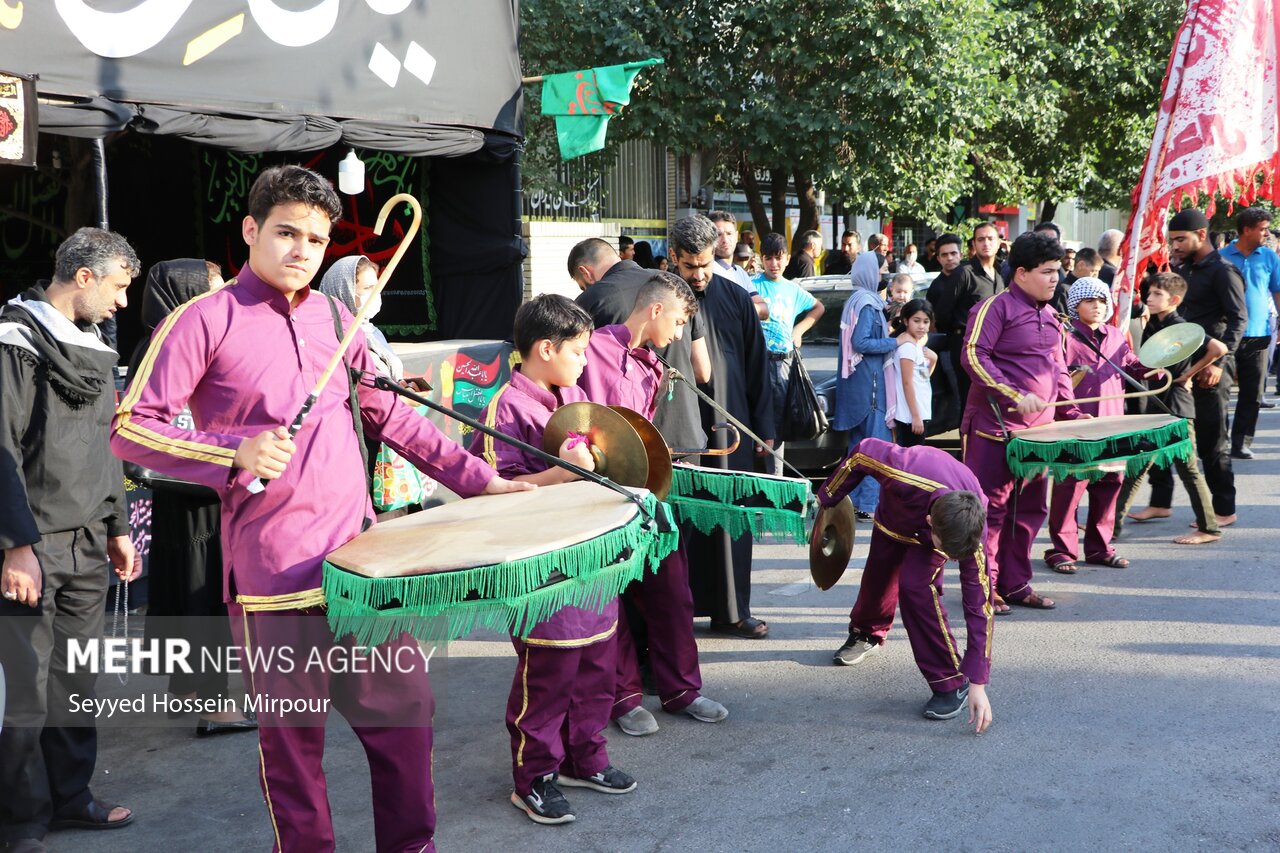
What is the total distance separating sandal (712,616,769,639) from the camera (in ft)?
19.3

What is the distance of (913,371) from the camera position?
8586mm

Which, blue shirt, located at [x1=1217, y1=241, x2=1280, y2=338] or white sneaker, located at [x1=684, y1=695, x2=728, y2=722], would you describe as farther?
blue shirt, located at [x1=1217, y1=241, x2=1280, y2=338]

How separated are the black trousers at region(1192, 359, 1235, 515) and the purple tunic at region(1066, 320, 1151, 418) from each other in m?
0.81

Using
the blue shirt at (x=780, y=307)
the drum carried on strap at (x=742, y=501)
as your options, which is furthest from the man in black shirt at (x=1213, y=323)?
the drum carried on strap at (x=742, y=501)

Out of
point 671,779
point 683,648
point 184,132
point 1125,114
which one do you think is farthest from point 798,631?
point 1125,114

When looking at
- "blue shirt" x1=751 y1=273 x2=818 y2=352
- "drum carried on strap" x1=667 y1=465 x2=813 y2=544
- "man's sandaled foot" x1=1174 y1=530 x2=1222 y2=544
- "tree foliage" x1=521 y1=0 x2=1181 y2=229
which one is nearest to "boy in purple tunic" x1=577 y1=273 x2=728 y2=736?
"drum carried on strap" x1=667 y1=465 x2=813 y2=544

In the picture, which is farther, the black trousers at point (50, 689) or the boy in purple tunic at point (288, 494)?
the black trousers at point (50, 689)

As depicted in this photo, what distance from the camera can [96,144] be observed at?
6656 mm

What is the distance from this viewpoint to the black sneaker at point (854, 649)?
544 cm

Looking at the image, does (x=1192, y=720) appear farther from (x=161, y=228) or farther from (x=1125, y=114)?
(x=1125, y=114)

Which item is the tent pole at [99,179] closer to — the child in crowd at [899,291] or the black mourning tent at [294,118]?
the black mourning tent at [294,118]

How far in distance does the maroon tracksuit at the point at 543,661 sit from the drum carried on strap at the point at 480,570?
637 millimetres

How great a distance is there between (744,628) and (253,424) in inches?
135

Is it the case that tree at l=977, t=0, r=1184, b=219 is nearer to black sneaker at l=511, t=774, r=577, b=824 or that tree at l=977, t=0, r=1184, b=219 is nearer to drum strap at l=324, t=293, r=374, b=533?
black sneaker at l=511, t=774, r=577, b=824
